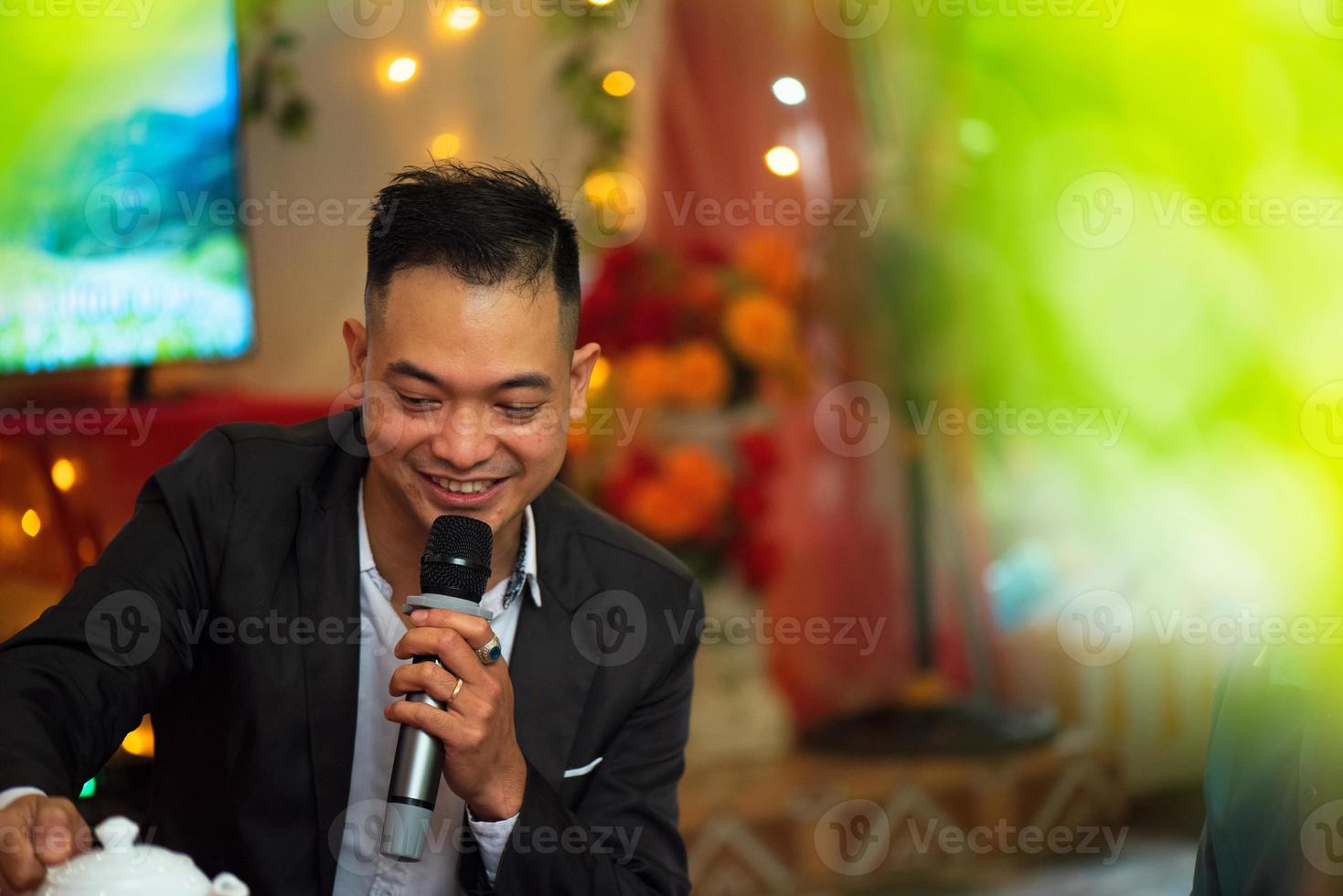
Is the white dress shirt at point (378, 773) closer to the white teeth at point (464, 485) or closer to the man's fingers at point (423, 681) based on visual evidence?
the white teeth at point (464, 485)

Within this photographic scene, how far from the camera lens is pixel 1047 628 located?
354 cm

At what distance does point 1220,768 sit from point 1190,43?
8.70 feet

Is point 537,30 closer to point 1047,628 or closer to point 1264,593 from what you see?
point 1047,628

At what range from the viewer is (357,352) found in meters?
1.50

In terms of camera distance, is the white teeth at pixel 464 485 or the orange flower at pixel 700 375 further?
the orange flower at pixel 700 375

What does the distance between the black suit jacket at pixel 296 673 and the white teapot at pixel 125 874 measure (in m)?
0.47

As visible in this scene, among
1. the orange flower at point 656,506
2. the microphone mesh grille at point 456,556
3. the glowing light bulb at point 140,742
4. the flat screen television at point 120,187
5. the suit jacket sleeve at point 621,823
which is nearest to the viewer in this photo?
the microphone mesh grille at point 456,556

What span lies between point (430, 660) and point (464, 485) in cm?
31

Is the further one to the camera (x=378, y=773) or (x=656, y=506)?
(x=656, y=506)

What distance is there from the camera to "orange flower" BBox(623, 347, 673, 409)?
3074 millimetres

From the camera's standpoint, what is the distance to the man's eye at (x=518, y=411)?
1.37 meters

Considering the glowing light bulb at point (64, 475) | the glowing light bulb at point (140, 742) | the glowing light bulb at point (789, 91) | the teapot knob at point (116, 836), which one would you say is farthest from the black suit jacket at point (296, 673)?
the glowing light bulb at point (789, 91)

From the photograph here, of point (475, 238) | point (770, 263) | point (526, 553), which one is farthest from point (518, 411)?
point (770, 263)

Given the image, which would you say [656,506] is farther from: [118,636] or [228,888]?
[228,888]
